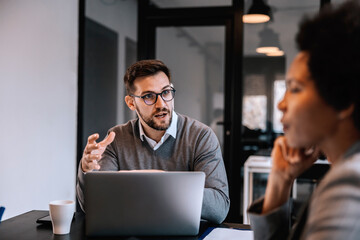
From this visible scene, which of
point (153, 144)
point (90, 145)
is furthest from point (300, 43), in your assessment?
point (153, 144)

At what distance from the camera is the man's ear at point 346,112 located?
818mm

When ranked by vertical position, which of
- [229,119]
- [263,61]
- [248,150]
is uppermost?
[263,61]

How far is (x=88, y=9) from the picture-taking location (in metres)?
4.29

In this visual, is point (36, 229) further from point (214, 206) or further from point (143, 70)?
point (143, 70)

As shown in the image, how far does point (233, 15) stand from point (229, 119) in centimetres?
98

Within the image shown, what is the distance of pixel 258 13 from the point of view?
4.00 metres

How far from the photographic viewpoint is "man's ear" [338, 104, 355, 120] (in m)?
0.82

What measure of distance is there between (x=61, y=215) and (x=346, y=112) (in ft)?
3.25

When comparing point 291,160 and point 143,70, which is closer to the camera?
point 291,160

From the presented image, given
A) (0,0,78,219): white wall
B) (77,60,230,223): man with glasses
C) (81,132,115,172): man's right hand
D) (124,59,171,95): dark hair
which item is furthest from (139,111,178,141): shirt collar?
(0,0,78,219): white wall

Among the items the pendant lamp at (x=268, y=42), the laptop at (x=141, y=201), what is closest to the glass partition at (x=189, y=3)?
the pendant lamp at (x=268, y=42)

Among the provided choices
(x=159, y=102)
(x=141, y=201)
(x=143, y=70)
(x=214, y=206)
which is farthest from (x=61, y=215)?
(x=143, y=70)

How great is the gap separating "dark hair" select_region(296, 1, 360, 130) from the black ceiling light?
3.25m

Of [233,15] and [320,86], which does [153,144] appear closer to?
[320,86]
